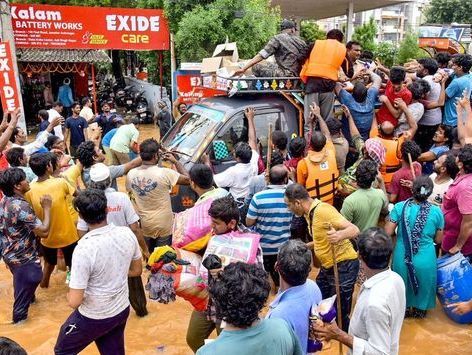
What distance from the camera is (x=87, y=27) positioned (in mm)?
13086

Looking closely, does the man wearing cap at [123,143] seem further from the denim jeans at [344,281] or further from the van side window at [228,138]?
the denim jeans at [344,281]

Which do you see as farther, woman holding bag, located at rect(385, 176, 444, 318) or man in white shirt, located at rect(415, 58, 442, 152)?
man in white shirt, located at rect(415, 58, 442, 152)

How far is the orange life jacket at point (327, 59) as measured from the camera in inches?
223

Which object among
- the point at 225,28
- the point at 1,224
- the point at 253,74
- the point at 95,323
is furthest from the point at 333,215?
the point at 225,28

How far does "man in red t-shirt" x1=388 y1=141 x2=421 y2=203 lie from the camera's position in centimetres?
487

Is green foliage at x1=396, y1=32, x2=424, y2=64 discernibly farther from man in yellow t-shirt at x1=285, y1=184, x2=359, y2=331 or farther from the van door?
man in yellow t-shirt at x1=285, y1=184, x2=359, y2=331

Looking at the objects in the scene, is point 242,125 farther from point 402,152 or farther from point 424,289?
point 424,289

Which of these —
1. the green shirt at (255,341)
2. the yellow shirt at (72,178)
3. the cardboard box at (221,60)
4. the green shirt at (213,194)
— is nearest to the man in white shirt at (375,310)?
the green shirt at (255,341)

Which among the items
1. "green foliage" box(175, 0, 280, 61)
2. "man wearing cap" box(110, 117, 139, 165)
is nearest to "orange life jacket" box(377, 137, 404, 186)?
"man wearing cap" box(110, 117, 139, 165)

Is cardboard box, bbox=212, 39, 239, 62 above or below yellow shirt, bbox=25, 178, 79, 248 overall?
above

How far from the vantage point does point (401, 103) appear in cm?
560

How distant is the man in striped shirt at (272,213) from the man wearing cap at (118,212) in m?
1.12

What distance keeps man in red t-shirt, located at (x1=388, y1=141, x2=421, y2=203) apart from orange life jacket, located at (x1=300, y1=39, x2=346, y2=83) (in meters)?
1.36

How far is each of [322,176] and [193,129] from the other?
6.45ft
